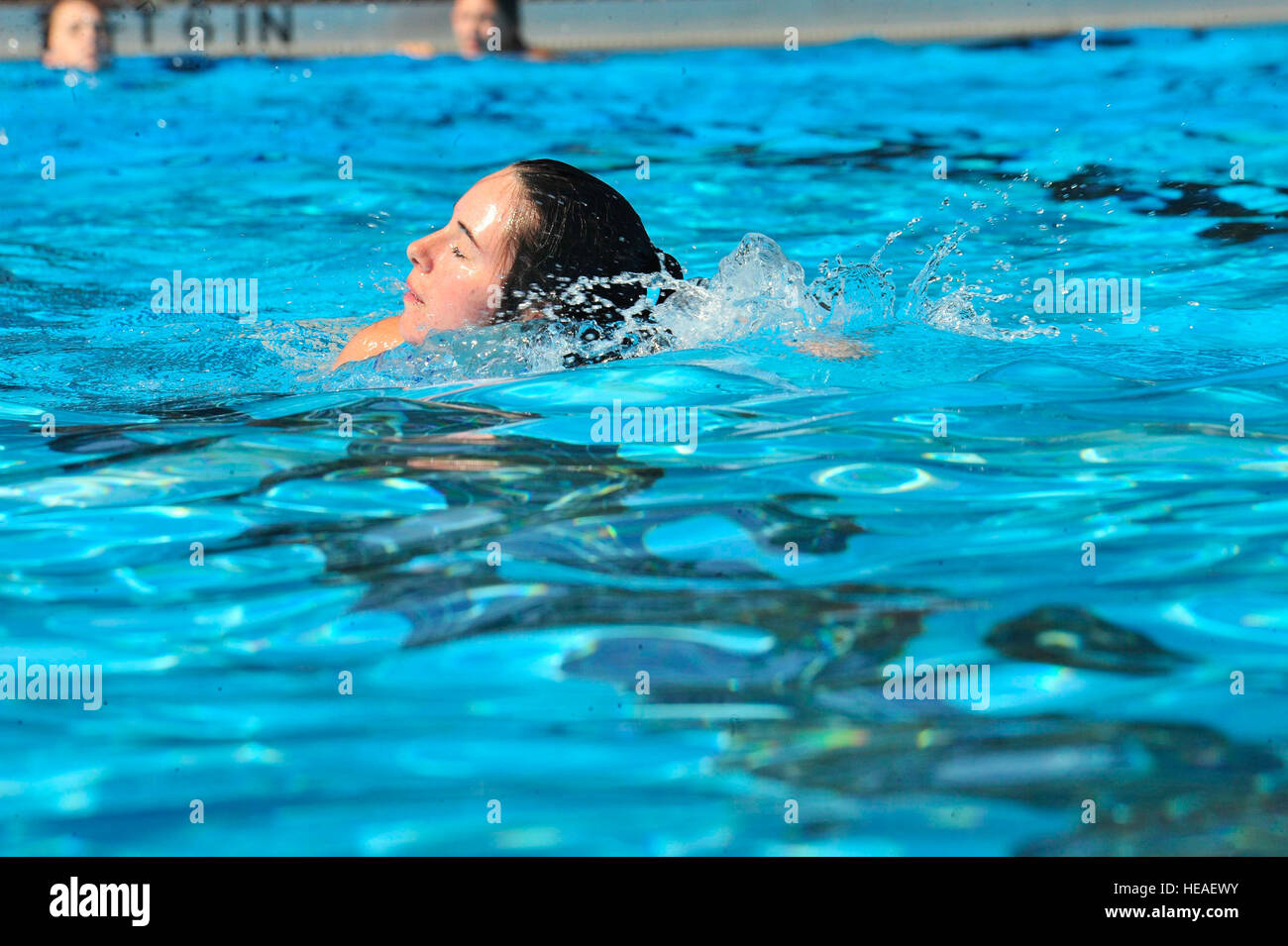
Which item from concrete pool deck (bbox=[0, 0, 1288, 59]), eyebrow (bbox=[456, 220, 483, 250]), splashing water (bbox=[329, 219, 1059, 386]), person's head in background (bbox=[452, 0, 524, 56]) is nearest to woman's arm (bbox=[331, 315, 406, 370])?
splashing water (bbox=[329, 219, 1059, 386])

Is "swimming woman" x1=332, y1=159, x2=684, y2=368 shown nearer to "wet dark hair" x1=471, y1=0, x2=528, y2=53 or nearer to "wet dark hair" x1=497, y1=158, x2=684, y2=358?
"wet dark hair" x1=497, y1=158, x2=684, y2=358

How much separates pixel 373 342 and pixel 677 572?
193 centimetres

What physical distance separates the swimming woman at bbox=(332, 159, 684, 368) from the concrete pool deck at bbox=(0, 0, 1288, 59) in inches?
308

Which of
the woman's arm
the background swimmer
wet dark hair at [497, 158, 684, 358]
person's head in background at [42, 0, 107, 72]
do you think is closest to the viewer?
wet dark hair at [497, 158, 684, 358]

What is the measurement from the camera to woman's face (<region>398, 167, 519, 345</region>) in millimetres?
3486

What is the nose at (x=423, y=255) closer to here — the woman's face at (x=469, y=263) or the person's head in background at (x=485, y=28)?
the woman's face at (x=469, y=263)

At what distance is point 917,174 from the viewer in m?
6.88

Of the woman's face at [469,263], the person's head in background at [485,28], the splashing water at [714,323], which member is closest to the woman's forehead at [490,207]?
the woman's face at [469,263]

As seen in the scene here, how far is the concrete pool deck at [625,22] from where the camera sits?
34.7 ft

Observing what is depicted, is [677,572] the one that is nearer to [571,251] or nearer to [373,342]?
[571,251]

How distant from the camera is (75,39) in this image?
1022 centimetres

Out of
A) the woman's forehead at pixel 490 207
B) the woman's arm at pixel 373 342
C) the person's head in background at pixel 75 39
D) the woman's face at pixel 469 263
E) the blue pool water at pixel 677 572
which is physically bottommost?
the blue pool water at pixel 677 572

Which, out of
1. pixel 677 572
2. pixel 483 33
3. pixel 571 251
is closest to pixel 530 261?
pixel 571 251

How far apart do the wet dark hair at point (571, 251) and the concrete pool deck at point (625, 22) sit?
25.5 ft
